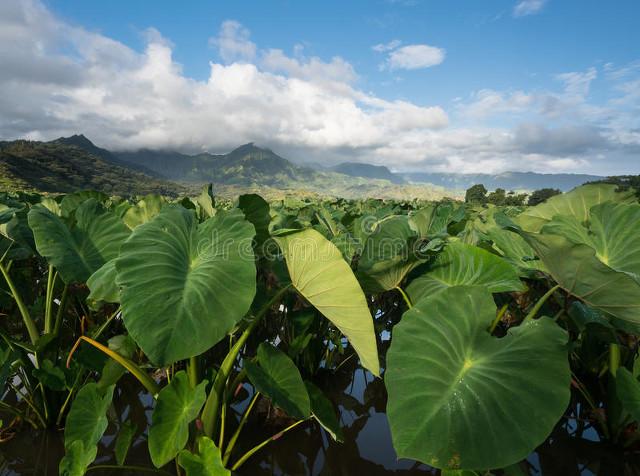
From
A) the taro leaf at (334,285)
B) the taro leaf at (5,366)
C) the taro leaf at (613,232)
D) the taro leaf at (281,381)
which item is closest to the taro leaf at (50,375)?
the taro leaf at (5,366)

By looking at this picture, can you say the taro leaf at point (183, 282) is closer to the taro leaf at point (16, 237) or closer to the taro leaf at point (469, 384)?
the taro leaf at point (469, 384)

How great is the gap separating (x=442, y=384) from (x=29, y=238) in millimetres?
1843

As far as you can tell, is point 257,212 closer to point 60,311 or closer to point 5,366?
point 60,311

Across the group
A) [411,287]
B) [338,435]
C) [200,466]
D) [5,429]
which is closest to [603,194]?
[411,287]

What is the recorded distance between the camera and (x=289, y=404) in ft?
4.02

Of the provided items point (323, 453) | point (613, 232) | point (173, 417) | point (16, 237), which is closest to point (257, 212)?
point (173, 417)

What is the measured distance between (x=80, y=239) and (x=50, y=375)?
0.61m

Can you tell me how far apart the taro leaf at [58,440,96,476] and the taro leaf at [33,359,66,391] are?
0.48m

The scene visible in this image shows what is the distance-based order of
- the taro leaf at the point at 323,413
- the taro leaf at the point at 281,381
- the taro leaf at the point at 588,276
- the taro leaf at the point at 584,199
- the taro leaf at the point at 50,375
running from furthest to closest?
1. the taro leaf at the point at 584,199
2. the taro leaf at the point at 50,375
3. the taro leaf at the point at 323,413
4. the taro leaf at the point at 281,381
5. the taro leaf at the point at 588,276

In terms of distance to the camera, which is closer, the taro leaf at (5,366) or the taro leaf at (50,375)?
the taro leaf at (5,366)

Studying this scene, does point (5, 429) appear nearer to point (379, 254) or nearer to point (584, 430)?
point (379, 254)

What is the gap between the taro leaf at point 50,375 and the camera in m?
1.53

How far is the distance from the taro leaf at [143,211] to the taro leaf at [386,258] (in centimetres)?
154

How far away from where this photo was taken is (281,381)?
1.31 meters
